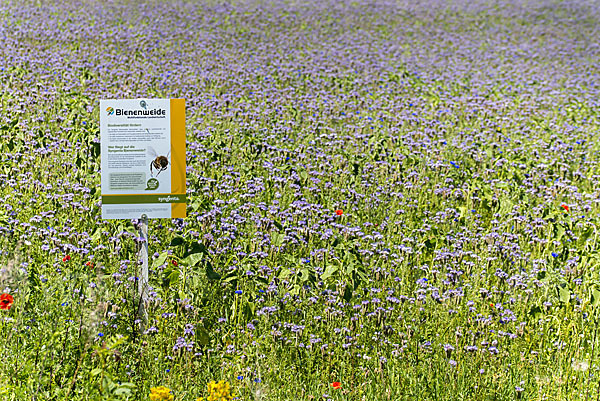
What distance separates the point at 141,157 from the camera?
148 inches

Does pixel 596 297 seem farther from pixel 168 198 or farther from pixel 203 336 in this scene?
pixel 168 198

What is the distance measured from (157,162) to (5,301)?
1166 millimetres

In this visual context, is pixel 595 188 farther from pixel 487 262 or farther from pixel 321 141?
pixel 321 141

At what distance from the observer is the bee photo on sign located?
3.77m

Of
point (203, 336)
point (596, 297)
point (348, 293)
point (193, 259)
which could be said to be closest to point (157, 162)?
point (193, 259)

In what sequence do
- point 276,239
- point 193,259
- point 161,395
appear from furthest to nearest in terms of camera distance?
point 276,239, point 193,259, point 161,395

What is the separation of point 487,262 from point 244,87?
5607 millimetres

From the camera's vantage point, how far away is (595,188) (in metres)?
6.40

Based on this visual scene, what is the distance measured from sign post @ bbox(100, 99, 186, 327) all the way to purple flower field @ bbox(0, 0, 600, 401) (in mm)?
305

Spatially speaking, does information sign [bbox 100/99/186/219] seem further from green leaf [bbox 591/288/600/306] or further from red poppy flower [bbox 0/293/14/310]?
green leaf [bbox 591/288/600/306]

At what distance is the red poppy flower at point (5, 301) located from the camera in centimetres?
344

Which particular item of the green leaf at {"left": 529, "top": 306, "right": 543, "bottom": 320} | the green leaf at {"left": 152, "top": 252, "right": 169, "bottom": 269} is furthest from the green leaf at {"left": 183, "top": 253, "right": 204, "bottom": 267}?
the green leaf at {"left": 529, "top": 306, "right": 543, "bottom": 320}

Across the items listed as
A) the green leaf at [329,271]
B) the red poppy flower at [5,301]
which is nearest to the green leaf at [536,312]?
the green leaf at [329,271]

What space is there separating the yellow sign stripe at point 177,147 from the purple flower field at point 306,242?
1.18ft
